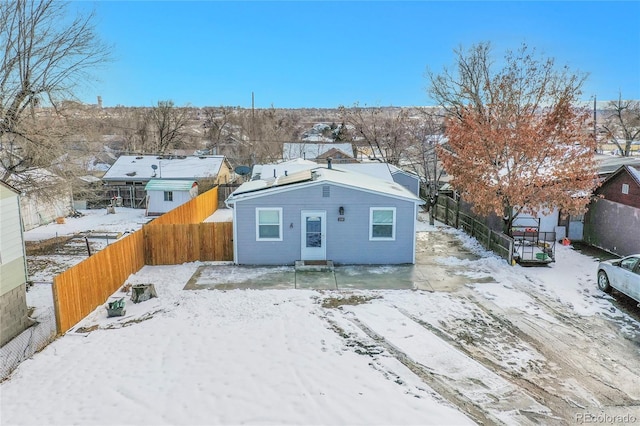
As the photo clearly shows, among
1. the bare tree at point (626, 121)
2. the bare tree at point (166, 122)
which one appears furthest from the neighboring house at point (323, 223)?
the bare tree at point (166, 122)

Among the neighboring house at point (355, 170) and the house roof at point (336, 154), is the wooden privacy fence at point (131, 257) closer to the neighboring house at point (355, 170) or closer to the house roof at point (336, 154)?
the neighboring house at point (355, 170)

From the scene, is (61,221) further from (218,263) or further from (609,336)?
(609,336)

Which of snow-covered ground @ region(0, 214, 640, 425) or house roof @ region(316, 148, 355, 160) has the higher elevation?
house roof @ region(316, 148, 355, 160)

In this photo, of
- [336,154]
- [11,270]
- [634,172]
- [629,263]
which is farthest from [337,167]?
[336,154]

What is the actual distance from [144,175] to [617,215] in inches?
1104

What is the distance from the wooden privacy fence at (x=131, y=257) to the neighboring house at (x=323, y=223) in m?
1.15

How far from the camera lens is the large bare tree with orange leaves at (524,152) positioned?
52.3 ft

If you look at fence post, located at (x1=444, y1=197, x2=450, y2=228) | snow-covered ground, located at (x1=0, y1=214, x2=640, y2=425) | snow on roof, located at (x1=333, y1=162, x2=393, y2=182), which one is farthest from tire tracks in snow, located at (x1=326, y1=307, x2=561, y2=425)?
snow on roof, located at (x1=333, y1=162, x2=393, y2=182)

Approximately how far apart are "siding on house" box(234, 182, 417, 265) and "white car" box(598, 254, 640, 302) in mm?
5719

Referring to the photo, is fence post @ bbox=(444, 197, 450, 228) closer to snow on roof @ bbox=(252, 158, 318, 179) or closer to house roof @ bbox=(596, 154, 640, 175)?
house roof @ bbox=(596, 154, 640, 175)

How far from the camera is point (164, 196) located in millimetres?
28109

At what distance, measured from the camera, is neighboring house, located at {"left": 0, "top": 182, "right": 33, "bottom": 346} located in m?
10.9

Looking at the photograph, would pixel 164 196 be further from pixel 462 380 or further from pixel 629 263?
pixel 629 263

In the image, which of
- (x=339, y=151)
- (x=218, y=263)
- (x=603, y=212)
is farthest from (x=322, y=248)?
(x=339, y=151)
